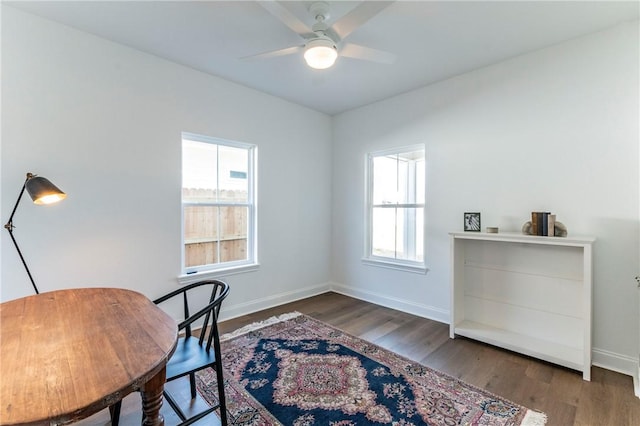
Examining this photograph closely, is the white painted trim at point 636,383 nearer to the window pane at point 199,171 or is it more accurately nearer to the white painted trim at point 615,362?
the white painted trim at point 615,362

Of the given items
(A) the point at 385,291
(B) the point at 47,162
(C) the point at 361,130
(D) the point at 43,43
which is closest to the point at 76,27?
(D) the point at 43,43

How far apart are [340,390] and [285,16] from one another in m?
2.44

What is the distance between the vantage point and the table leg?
115 centimetres

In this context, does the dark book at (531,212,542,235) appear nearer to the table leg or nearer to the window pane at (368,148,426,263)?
the window pane at (368,148,426,263)

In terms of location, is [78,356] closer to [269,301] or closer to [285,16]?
[285,16]

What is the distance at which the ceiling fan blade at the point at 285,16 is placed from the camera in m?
1.59

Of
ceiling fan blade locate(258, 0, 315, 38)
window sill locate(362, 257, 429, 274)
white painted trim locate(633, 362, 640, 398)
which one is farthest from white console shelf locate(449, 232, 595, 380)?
ceiling fan blade locate(258, 0, 315, 38)

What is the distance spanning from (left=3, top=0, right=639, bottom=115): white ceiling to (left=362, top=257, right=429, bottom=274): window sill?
213cm

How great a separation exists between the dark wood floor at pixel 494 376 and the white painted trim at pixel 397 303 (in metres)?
0.10

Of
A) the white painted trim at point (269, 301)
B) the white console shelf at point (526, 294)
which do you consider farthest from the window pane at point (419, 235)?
the white painted trim at point (269, 301)

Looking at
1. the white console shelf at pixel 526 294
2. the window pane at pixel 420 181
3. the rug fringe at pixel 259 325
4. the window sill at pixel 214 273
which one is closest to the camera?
the white console shelf at pixel 526 294

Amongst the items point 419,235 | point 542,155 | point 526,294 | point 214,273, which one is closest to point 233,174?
point 214,273

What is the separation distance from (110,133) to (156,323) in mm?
2034

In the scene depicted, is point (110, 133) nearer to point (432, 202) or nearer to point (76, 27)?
point (76, 27)
